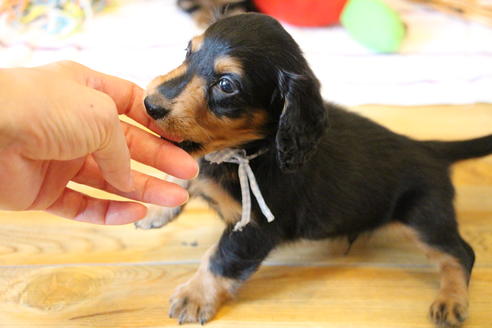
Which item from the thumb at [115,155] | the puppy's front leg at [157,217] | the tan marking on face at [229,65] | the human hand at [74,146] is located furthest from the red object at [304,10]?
the thumb at [115,155]

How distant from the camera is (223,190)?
1.66 meters

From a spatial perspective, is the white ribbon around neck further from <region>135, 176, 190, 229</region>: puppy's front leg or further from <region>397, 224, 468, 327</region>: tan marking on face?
<region>397, 224, 468, 327</region>: tan marking on face

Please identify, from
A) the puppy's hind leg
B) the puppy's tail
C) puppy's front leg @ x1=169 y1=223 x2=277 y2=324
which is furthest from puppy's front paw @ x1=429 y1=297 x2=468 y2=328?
puppy's front leg @ x1=169 y1=223 x2=277 y2=324

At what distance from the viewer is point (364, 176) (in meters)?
1.78

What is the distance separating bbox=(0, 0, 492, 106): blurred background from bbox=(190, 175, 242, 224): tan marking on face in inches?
45.3

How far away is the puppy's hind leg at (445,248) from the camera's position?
1826mm

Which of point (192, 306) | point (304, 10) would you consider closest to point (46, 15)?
point (304, 10)

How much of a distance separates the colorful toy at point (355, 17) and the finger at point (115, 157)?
185 cm

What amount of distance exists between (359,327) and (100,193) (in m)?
1.20

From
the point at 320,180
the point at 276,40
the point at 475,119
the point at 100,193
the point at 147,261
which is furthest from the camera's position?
the point at 475,119

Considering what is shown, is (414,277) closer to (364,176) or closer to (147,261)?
(364,176)

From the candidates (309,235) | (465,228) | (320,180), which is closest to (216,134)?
(320,180)

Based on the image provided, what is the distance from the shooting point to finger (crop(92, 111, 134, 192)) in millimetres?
1180

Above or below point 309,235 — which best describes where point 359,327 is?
below
